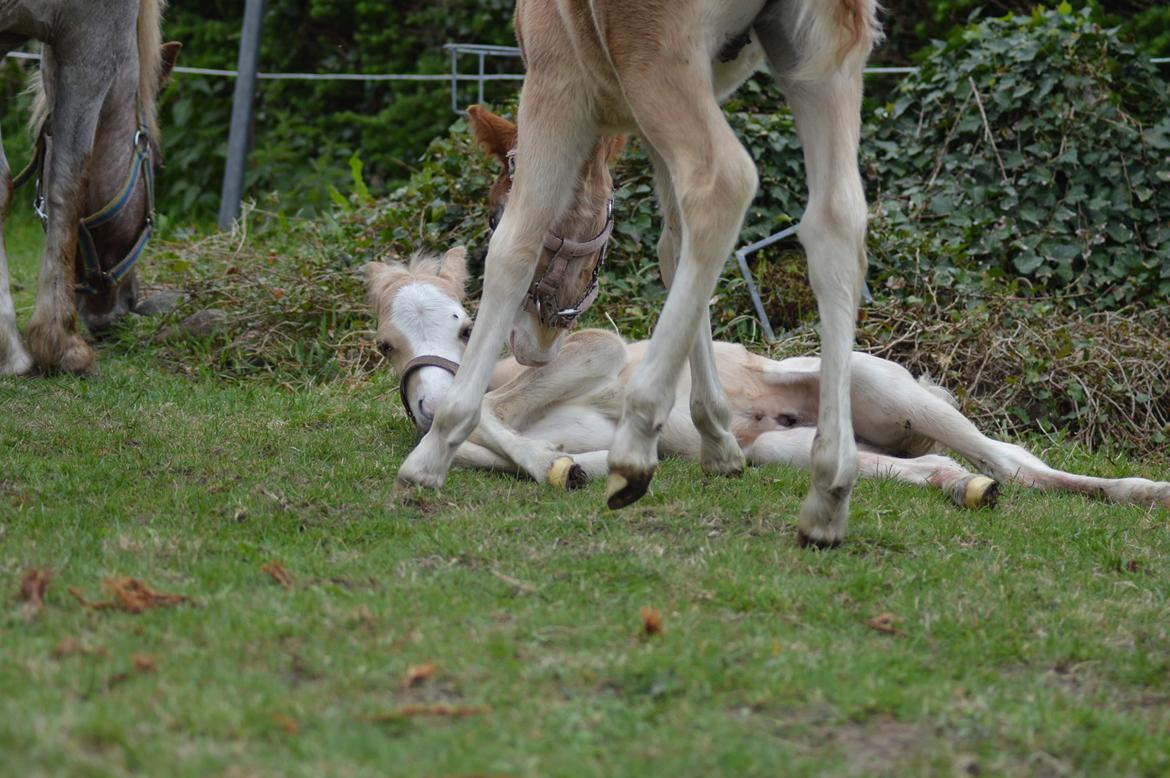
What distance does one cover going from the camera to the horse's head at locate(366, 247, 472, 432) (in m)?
5.20

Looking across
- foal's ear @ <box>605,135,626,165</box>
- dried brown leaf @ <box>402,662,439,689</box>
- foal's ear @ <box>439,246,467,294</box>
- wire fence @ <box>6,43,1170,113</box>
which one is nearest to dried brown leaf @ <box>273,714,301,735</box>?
dried brown leaf @ <box>402,662,439,689</box>

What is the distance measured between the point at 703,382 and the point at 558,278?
0.72 m

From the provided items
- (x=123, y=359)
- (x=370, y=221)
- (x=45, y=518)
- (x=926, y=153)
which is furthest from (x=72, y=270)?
(x=926, y=153)

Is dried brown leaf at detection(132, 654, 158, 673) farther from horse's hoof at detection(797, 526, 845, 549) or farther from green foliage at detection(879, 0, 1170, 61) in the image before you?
green foliage at detection(879, 0, 1170, 61)

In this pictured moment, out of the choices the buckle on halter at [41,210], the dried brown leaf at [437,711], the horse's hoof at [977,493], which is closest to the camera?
the dried brown leaf at [437,711]

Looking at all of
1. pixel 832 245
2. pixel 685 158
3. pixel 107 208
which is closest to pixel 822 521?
pixel 832 245

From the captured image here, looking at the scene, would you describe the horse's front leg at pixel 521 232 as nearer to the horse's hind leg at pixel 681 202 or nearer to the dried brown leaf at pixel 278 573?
the horse's hind leg at pixel 681 202

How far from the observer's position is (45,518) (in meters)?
3.77

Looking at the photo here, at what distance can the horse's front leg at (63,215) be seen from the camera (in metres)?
6.37

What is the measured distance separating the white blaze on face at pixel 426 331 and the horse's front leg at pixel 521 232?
889 millimetres

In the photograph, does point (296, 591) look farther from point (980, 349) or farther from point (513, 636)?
point (980, 349)

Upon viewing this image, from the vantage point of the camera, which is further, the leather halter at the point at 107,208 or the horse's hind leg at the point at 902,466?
the leather halter at the point at 107,208

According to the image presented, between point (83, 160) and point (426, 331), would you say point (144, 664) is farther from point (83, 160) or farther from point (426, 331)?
point (83, 160)

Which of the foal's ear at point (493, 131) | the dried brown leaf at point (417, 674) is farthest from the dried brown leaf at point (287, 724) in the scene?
the foal's ear at point (493, 131)
